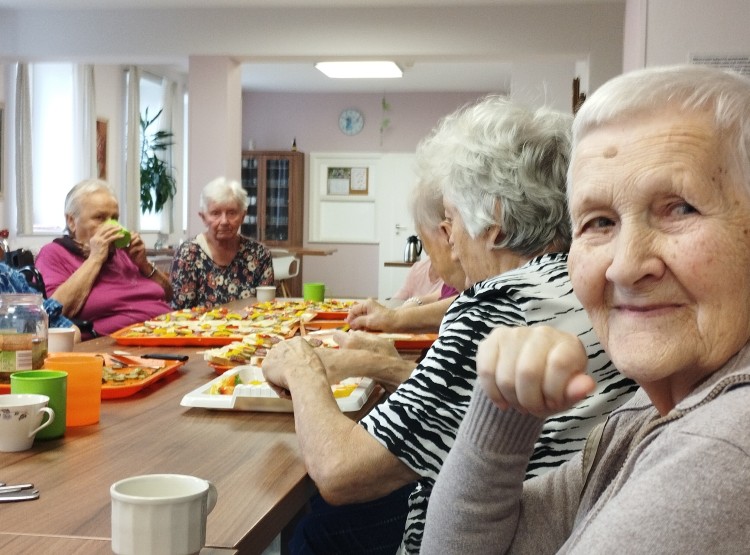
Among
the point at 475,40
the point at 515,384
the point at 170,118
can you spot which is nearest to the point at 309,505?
the point at 515,384

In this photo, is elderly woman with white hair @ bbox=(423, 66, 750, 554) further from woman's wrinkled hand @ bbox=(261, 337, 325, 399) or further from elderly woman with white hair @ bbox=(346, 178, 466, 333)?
elderly woman with white hair @ bbox=(346, 178, 466, 333)

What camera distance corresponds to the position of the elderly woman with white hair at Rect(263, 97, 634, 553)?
133cm

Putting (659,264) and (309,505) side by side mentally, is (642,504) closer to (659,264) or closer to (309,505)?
(659,264)

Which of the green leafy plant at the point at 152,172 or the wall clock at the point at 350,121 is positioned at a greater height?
the wall clock at the point at 350,121

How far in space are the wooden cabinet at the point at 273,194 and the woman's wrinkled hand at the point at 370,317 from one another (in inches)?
345

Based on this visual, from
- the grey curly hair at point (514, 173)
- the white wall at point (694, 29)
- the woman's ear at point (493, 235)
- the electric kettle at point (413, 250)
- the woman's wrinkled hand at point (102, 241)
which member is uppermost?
the white wall at point (694, 29)

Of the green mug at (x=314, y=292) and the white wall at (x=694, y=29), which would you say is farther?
the green mug at (x=314, y=292)

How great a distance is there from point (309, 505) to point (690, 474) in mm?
1845

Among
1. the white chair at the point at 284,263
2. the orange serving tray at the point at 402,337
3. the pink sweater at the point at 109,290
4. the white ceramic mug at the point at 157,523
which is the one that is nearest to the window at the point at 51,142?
the white chair at the point at 284,263

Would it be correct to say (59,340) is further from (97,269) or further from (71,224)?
(71,224)

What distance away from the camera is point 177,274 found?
427 centimetres

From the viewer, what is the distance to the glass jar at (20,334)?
68.4 inches

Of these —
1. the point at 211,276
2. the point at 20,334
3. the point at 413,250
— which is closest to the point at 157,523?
the point at 20,334

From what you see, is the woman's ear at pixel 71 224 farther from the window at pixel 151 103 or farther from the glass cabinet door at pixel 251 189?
the glass cabinet door at pixel 251 189
